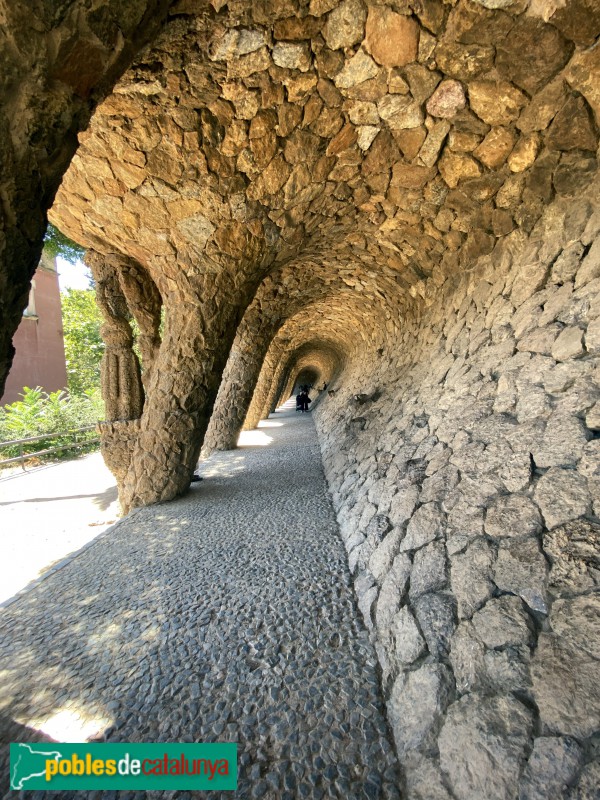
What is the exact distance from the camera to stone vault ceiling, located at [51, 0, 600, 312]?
69.7 inches

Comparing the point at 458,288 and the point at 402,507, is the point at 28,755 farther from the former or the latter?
the point at 458,288

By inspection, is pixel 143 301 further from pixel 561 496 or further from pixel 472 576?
pixel 561 496

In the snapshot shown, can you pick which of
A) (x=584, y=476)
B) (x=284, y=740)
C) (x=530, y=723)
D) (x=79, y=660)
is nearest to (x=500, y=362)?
(x=584, y=476)

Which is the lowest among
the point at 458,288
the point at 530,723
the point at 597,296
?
the point at 530,723

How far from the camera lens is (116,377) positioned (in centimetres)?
417

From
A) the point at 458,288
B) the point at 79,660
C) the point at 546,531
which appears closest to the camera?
the point at 546,531

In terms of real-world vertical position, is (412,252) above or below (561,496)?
above

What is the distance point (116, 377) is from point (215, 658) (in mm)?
3477

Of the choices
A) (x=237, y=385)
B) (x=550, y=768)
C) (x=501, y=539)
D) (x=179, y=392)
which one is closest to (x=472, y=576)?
(x=501, y=539)

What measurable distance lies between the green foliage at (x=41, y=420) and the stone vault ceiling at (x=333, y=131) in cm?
826

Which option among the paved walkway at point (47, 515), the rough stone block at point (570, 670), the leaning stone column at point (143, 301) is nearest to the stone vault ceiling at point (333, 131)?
the leaning stone column at point (143, 301)

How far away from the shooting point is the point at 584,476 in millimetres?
1394

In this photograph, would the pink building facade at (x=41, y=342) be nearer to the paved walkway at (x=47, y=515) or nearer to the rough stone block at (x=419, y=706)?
the paved walkway at (x=47, y=515)

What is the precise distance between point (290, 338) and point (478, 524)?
859cm
